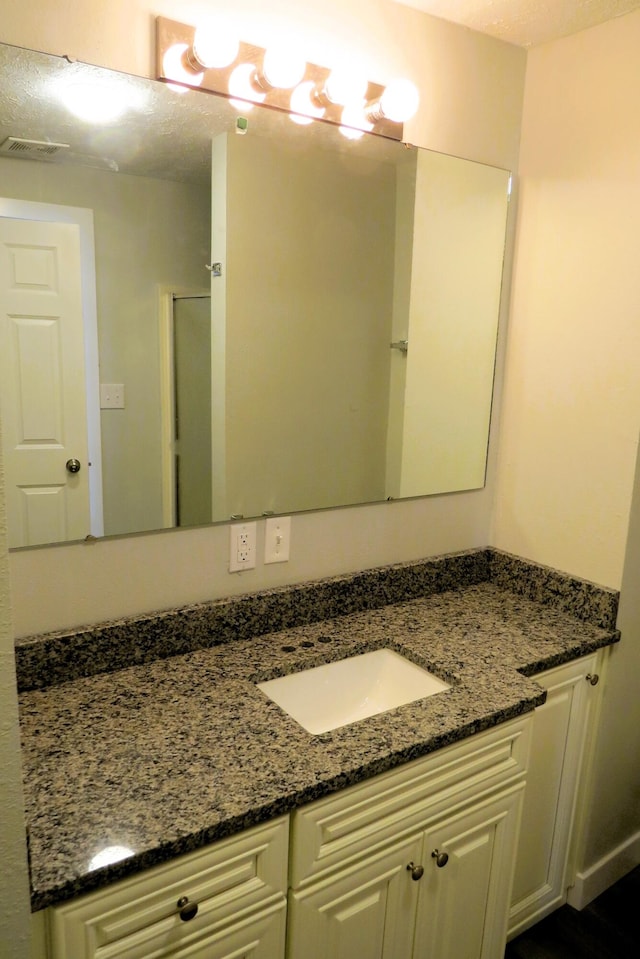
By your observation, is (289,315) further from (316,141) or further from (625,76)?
(625,76)

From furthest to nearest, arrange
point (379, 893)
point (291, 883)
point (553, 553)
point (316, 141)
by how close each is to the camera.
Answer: point (553, 553)
point (316, 141)
point (379, 893)
point (291, 883)

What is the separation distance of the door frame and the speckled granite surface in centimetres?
24

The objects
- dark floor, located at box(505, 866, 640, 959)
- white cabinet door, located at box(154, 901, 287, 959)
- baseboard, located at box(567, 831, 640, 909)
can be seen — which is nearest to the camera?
white cabinet door, located at box(154, 901, 287, 959)

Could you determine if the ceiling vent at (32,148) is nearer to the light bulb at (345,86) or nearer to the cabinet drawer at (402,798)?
the light bulb at (345,86)

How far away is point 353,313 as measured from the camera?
1730mm

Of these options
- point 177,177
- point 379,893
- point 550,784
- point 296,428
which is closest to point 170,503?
point 296,428

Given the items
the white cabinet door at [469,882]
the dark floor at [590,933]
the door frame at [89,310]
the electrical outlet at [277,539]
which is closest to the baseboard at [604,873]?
the dark floor at [590,933]

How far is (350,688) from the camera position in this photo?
5.15 ft

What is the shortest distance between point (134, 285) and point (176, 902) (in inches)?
42.9

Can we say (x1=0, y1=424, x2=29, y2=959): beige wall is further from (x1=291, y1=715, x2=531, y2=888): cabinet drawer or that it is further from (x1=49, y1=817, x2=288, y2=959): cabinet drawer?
(x1=291, y1=715, x2=531, y2=888): cabinet drawer

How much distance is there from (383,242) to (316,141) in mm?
302

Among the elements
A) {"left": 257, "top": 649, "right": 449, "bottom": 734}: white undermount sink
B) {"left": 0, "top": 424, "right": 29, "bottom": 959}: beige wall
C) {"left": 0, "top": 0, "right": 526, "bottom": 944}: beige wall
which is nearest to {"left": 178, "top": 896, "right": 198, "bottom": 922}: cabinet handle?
{"left": 0, "top": 424, "right": 29, "bottom": 959}: beige wall

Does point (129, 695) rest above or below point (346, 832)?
above

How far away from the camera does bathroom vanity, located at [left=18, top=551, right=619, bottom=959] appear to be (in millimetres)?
978
